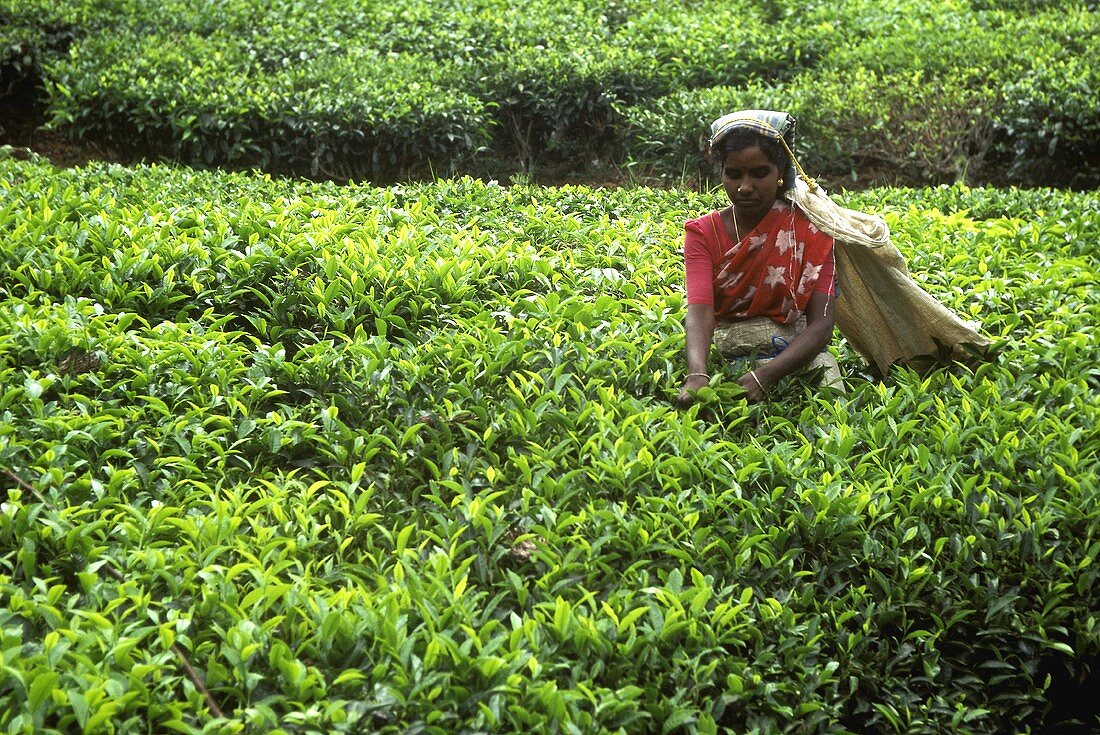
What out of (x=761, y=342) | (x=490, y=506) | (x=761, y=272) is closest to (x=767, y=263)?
(x=761, y=272)

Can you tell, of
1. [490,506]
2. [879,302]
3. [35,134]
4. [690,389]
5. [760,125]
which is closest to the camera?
[490,506]

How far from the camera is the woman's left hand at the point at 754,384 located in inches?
146

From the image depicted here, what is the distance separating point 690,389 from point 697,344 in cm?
16

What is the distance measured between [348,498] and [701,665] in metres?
1.16

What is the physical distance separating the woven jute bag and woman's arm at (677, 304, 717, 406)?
0.45 ft

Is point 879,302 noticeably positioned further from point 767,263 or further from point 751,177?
point 751,177

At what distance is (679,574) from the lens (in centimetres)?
290

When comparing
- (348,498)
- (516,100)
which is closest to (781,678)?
(348,498)

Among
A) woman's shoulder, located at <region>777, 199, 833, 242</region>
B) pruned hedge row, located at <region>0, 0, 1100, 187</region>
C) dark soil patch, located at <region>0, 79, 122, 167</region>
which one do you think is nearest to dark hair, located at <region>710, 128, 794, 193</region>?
woman's shoulder, located at <region>777, 199, 833, 242</region>

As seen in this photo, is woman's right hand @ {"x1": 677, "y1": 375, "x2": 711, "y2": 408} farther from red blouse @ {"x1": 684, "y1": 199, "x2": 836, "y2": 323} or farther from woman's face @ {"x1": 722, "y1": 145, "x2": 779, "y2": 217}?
woman's face @ {"x1": 722, "y1": 145, "x2": 779, "y2": 217}

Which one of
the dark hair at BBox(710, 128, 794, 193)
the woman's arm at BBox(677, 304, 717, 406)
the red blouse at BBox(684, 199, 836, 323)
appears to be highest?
the dark hair at BBox(710, 128, 794, 193)

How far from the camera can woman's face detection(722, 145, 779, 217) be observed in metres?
3.55

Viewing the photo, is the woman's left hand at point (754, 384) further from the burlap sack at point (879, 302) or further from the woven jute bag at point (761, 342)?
the burlap sack at point (879, 302)

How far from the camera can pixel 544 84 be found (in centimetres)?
784
